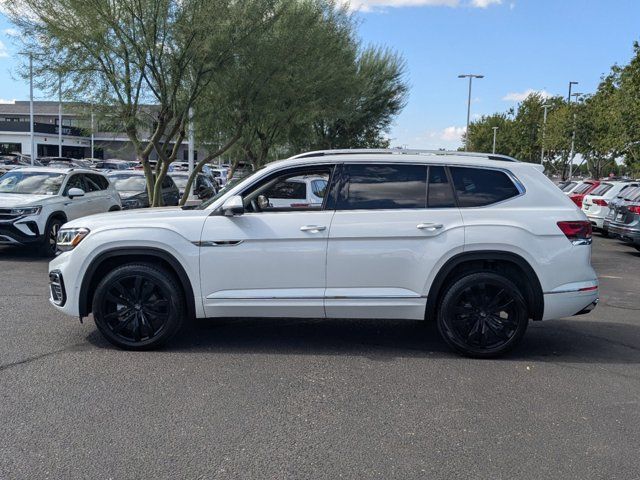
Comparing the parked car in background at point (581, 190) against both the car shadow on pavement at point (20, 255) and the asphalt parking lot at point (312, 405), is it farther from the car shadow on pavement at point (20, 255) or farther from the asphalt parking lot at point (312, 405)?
the car shadow on pavement at point (20, 255)

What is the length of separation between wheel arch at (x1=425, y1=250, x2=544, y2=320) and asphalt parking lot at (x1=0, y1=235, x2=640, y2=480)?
55 cm

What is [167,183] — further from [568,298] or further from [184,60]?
[568,298]

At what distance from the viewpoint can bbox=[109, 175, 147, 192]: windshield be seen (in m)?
16.9

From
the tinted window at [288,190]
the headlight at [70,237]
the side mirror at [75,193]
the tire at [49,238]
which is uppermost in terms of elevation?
the tinted window at [288,190]

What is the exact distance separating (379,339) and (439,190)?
171 centimetres

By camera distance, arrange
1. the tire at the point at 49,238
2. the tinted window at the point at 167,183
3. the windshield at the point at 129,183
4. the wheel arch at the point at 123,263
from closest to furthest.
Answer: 1. the wheel arch at the point at 123,263
2. the tire at the point at 49,238
3. the windshield at the point at 129,183
4. the tinted window at the point at 167,183

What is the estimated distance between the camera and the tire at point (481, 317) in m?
5.44

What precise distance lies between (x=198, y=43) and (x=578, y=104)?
122 feet

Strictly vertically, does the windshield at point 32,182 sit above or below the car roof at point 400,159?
below

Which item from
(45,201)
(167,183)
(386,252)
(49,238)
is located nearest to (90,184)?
(45,201)

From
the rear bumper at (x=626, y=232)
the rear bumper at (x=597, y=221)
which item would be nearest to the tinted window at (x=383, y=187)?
the rear bumper at (x=626, y=232)

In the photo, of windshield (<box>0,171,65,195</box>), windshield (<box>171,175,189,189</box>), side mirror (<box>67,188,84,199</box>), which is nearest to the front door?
side mirror (<box>67,188,84,199</box>)

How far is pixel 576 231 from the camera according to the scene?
213 inches

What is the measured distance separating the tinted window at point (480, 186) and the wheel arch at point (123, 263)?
2689 mm
